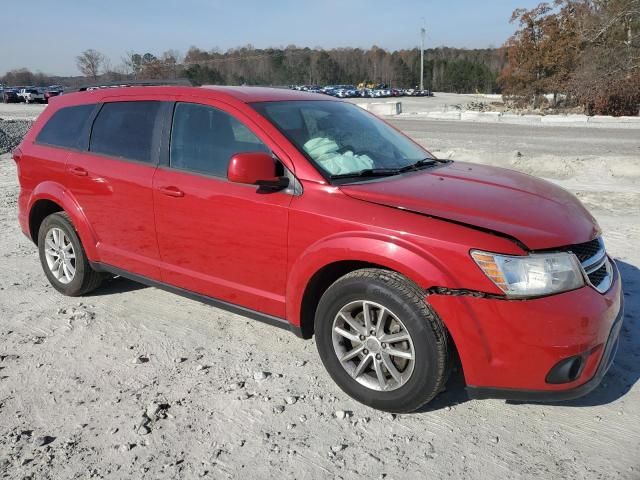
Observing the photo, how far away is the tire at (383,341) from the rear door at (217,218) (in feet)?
1.42

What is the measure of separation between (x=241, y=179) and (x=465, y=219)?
1.31 meters

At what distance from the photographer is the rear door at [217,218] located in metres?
3.40

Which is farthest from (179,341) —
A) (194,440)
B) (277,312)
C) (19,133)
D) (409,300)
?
(19,133)

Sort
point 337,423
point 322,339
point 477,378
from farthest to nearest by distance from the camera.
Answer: point 322,339 < point 337,423 < point 477,378

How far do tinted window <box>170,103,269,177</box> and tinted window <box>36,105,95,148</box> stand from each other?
1223 mm

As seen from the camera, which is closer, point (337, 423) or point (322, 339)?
point (337, 423)

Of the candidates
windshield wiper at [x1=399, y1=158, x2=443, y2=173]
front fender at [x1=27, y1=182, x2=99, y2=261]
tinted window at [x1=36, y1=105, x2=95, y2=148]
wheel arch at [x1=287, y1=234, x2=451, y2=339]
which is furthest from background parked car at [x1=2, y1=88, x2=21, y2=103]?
wheel arch at [x1=287, y1=234, x2=451, y2=339]

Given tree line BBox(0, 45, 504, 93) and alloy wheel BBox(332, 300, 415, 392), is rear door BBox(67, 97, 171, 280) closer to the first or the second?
alloy wheel BBox(332, 300, 415, 392)

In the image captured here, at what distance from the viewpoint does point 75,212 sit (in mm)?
4551

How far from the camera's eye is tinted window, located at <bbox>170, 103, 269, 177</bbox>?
3.60 meters

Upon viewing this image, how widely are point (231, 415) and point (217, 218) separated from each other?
1256mm

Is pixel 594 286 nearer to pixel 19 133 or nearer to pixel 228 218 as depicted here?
pixel 228 218

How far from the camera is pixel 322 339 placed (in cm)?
328

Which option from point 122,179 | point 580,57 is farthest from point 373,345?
point 580,57
